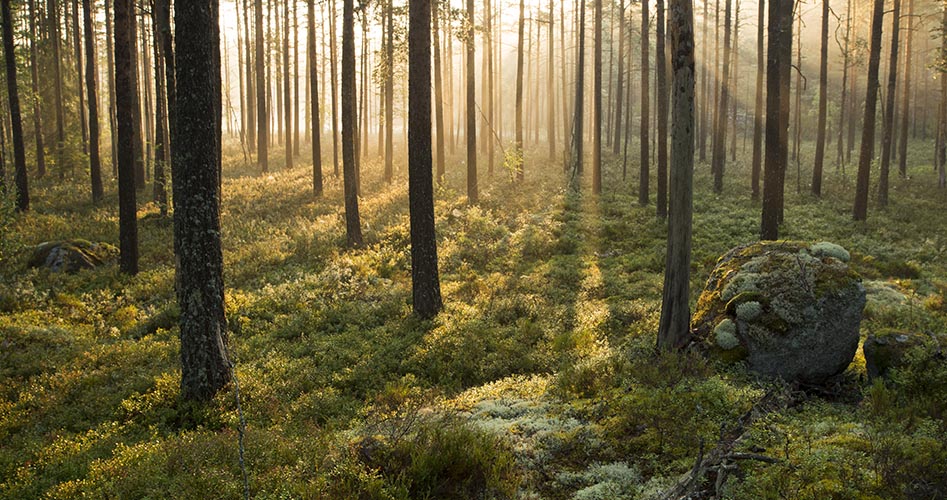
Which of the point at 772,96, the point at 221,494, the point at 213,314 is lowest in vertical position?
the point at 221,494

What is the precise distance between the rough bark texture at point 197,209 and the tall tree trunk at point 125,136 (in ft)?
28.2

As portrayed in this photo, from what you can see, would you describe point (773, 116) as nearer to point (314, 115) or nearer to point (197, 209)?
point (197, 209)

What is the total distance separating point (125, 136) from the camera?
49.5 feet

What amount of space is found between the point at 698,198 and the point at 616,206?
678cm

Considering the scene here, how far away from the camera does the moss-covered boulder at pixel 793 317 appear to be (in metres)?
8.24

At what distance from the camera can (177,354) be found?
10305mm

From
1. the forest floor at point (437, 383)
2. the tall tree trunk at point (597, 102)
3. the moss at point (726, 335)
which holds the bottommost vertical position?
the forest floor at point (437, 383)

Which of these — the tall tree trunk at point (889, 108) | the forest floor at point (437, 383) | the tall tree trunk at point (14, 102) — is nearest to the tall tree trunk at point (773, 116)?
the forest floor at point (437, 383)

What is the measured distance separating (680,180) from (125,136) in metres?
14.8

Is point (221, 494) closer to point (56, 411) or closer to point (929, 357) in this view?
point (56, 411)

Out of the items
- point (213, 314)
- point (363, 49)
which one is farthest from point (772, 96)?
point (363, 49)

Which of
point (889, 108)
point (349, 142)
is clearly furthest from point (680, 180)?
point (889, 108)

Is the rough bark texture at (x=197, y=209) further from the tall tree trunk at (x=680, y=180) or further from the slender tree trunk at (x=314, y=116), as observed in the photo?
the slender tree trunk at (x=314, y=116)

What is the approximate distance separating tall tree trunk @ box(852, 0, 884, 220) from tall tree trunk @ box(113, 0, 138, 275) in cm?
2592
